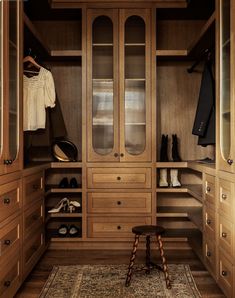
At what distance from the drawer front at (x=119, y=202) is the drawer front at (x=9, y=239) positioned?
118cm

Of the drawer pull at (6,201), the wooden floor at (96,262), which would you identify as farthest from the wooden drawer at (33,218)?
the drawer pull at (6,201)

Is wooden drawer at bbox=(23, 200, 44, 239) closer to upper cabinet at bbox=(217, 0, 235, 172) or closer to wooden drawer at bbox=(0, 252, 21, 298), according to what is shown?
wooden drawer at bbox=(0, 252, 21, 298)

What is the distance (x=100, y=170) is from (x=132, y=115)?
1.93 feet

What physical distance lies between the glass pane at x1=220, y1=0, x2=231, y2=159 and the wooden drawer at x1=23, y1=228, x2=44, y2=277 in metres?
1.47

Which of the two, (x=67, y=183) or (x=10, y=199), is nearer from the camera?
(x=10, y=199)

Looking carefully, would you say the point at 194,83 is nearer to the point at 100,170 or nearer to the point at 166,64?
Answer: the point at 166,64

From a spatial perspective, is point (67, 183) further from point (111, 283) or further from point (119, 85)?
point (111, 283)

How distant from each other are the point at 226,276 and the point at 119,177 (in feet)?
4.80

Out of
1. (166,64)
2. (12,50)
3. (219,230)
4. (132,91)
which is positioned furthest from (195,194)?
(12,50)

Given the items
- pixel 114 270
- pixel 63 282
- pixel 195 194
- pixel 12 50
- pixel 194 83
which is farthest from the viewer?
pixel 194 83

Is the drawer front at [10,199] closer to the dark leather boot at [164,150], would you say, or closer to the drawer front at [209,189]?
the drawer front at [209,189]

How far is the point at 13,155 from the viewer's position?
2328 millimetres

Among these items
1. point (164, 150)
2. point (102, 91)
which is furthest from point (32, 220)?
point (164, 150)

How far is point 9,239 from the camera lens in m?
2.20
